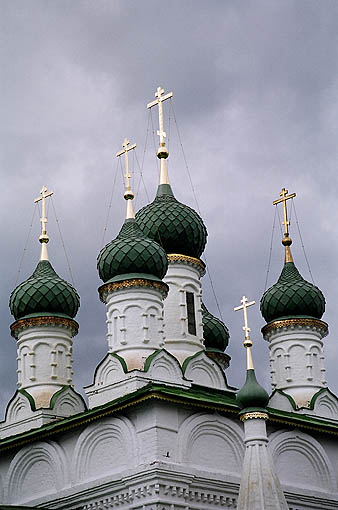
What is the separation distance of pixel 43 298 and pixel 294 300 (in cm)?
469

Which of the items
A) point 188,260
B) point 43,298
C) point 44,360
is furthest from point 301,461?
point 43,298

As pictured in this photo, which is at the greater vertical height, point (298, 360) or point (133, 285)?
point (298, 360)

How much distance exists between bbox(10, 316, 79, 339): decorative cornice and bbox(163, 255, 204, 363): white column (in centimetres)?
179

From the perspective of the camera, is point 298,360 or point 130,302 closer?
point 130,302

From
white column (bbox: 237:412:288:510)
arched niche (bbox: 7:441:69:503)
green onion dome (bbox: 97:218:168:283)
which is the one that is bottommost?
white column (bbox: 237:412:288:510)

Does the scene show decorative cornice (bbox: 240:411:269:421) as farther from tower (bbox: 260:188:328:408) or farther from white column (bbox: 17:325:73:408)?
tower (bbox: 260:188:328:408)

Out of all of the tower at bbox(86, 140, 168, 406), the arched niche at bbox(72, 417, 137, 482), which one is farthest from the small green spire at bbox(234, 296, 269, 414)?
the tower at bbox(86, 140, 168, 406)

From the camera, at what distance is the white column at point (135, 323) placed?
16.5 m

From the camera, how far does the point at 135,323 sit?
16.7 metres

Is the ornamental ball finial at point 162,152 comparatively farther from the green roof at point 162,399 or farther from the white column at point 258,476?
the white column at point 258,476

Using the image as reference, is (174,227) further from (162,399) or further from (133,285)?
(162,399)

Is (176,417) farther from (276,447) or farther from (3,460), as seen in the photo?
(3,460)

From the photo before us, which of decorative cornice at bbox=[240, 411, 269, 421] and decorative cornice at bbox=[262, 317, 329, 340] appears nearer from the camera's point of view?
decorative cornice at bbox=[240, 411, 269, 421]

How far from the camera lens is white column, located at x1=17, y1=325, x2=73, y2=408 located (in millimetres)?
Answer: 18219
